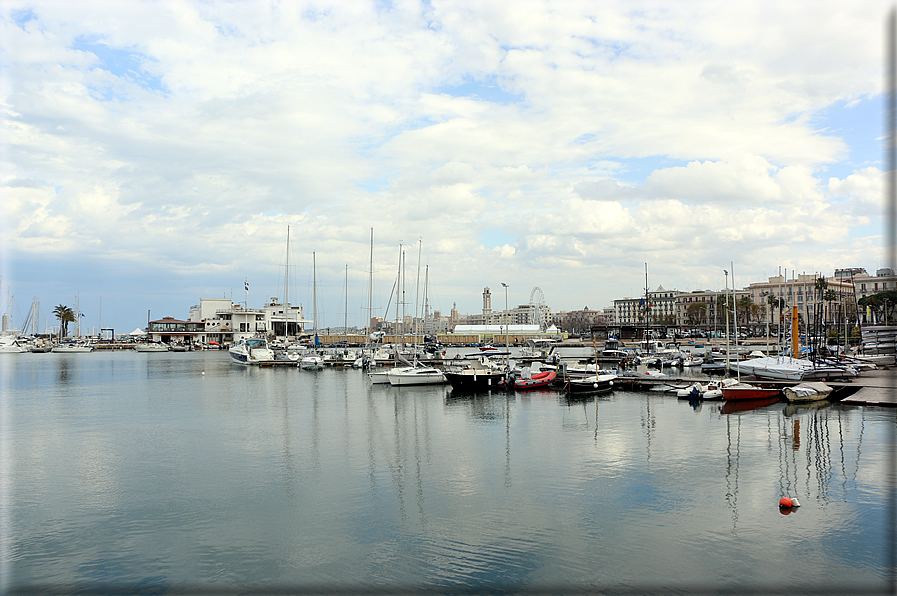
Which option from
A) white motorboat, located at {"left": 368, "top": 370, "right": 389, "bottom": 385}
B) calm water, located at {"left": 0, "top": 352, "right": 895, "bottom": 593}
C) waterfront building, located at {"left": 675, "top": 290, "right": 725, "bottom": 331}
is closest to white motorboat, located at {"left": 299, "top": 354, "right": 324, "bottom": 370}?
white motorboat, located at {"left": 368, "top": 370, "right": 389, "bottom": 385}

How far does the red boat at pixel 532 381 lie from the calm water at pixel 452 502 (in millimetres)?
16533

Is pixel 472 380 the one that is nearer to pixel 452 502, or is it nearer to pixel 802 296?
pixel 452 502

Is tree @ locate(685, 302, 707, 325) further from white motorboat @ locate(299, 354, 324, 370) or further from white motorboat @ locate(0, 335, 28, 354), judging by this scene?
white motorboat @ locate(0, 335, 28, 354)

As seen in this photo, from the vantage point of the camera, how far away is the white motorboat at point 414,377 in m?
56.8

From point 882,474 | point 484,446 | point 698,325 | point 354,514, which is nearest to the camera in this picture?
point 354,514

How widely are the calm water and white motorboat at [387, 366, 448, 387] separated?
19.1 meters

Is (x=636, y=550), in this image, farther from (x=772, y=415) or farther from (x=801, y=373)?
(x=801, y=373)

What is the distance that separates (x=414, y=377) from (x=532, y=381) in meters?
12.4

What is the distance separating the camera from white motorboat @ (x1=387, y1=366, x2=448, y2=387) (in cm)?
5675

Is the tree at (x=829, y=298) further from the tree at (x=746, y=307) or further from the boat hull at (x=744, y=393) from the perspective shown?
the boat hull at (x=744, y=393)

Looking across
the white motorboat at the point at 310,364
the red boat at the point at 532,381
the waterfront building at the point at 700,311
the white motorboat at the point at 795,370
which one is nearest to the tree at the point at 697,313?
the waterfront building at the point at 700,311

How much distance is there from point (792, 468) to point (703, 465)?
11.4 ft

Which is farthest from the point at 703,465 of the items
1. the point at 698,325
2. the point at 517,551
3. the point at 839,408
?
the point at 698,325

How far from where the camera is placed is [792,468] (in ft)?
75.2
